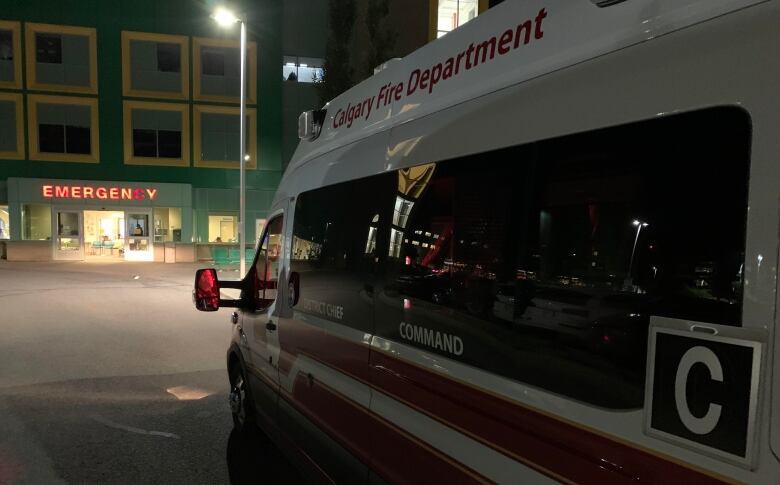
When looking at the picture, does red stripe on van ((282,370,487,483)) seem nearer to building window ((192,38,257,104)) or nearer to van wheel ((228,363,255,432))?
van wheel ((228,363,255,432))

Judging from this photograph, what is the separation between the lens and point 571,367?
1.56 metres

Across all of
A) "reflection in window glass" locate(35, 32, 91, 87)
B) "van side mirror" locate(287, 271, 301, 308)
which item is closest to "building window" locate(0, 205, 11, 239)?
"reflection in window glass" locate(35, 32, 91, 87)

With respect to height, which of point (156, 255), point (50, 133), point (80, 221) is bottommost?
point (156, 255)

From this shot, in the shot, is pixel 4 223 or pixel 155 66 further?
pixel 4 223

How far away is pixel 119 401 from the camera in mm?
5441

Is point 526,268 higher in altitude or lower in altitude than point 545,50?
lower

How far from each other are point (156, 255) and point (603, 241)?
89.2 ft

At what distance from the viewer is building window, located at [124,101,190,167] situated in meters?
26.5

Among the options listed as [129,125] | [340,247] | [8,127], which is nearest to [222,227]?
[129,125]

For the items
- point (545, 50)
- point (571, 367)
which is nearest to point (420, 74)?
point (545, 50)

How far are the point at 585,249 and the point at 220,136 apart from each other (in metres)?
28.0

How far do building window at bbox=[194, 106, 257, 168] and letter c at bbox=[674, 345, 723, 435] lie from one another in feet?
90.6

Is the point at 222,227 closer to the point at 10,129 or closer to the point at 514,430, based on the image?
the point at 10,129

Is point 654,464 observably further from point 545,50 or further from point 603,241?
point 545,50
